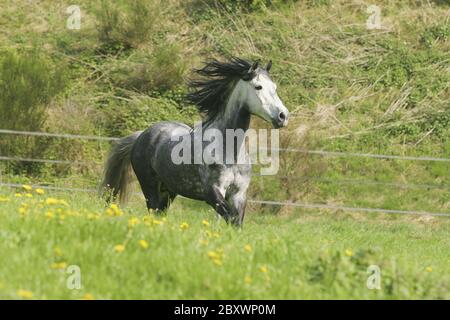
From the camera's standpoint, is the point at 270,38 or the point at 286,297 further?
the point at 270,38

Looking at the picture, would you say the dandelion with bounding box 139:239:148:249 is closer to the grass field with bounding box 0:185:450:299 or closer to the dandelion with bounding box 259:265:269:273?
the grass field with bounding box 0:185:450:299

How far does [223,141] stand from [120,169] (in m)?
2.54

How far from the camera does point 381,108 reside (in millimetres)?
18891

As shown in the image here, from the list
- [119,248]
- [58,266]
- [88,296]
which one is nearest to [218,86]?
[119,248]

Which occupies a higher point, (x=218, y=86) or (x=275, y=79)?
(x=275, y=79)

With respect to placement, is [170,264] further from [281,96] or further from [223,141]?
[281,96]

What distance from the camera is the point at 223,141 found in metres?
10.6

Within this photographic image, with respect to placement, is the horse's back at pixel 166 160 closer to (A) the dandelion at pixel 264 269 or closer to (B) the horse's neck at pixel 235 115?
(B) the horse's neck at pixel 235 115

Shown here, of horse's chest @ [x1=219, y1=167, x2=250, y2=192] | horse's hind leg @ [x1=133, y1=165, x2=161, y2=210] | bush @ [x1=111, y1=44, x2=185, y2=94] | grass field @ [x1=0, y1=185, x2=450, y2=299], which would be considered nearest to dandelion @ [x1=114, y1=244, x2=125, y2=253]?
grass field @ [x1=0, y1=185, x2=450, y2=299]

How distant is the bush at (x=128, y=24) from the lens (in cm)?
2070

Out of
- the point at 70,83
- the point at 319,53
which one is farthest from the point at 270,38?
the point at 70,83
